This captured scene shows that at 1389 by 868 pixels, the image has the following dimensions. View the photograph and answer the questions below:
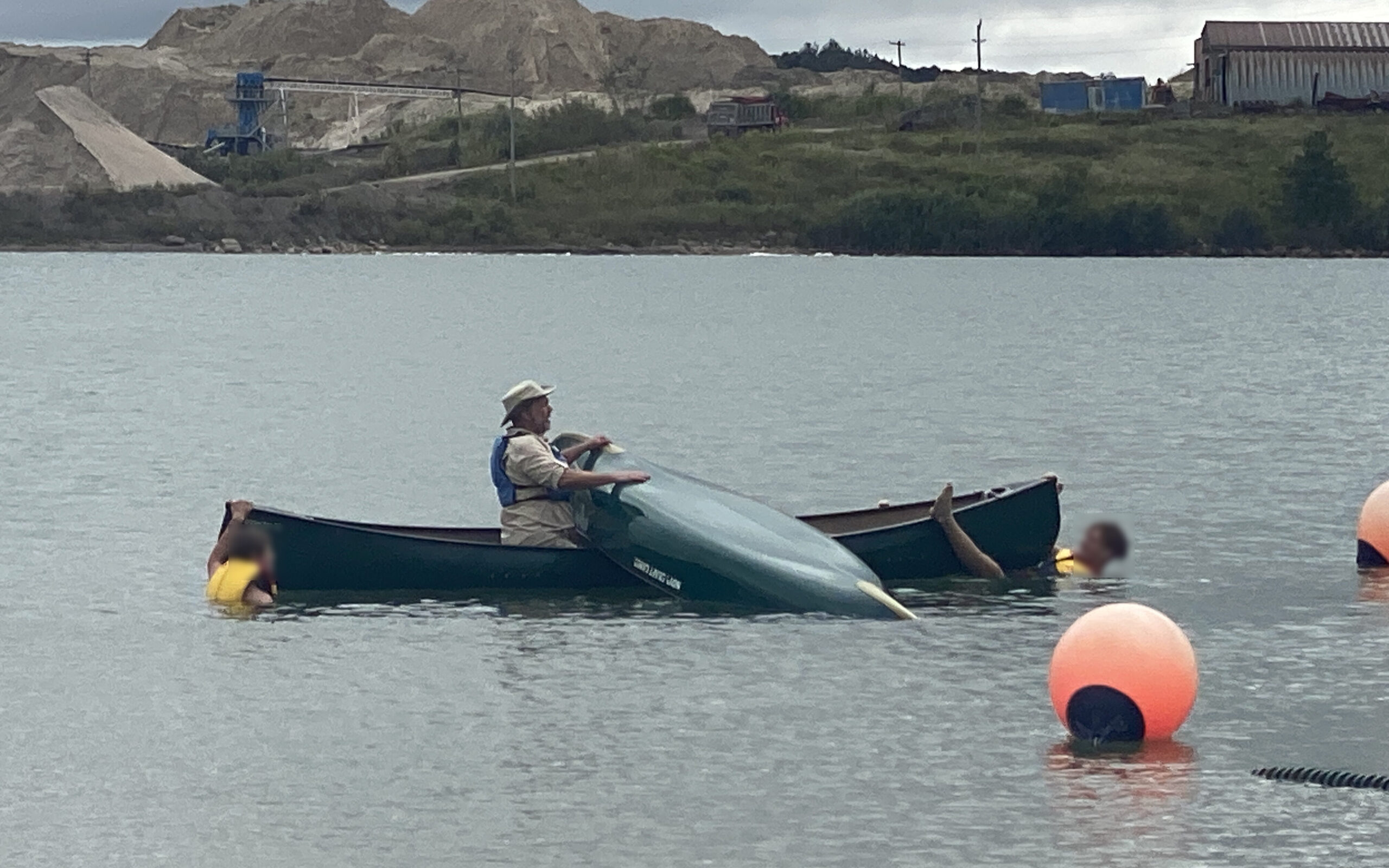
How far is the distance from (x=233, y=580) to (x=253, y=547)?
447mm

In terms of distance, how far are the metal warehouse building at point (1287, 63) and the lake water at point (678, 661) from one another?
109122 mm

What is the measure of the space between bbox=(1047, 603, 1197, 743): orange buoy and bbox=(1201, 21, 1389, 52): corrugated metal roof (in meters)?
157

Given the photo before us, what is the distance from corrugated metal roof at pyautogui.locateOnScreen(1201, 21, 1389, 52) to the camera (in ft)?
562

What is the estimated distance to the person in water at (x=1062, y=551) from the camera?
26.5 m

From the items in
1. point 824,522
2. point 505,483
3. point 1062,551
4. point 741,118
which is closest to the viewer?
point 505,483

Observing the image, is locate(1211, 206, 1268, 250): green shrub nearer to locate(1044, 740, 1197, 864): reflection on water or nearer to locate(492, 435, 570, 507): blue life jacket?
locate(492, 435, 570, 507): blue life jacket

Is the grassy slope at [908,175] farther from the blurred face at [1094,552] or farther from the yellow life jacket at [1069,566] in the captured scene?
the yellow life jacket at [1069,566]

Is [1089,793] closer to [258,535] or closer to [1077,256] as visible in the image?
[258,535]

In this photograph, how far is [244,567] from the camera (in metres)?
26.4

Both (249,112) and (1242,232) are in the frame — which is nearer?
(1242,232)

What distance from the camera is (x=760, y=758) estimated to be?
19.2 meters

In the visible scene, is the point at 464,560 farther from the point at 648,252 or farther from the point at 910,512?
the point at 648,252

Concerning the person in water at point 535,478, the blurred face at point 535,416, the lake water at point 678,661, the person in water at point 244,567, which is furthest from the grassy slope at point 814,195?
the person in water at point 244,567

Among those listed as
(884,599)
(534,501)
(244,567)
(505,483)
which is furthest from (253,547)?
(884,599)
